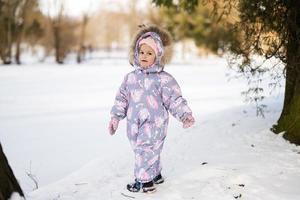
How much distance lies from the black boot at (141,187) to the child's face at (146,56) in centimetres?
109

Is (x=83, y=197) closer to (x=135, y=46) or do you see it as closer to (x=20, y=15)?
(x=135, y=46)

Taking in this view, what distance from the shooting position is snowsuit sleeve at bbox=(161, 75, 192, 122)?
12.1 feet

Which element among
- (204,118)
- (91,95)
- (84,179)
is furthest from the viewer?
(91,95)

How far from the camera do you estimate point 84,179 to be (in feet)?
14.0

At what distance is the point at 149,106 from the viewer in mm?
3701

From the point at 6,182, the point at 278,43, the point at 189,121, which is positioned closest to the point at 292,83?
the point at 278,43

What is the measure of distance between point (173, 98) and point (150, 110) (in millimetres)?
239

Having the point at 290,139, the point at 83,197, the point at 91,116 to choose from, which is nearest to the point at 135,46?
the point at 83,197

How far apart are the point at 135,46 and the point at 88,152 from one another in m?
2.75

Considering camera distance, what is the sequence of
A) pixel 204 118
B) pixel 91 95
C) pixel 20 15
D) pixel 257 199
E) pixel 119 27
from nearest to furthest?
pixel 257 199
pixel 204 118
pixel 91 95
pixel 20 15
pixel 119 27

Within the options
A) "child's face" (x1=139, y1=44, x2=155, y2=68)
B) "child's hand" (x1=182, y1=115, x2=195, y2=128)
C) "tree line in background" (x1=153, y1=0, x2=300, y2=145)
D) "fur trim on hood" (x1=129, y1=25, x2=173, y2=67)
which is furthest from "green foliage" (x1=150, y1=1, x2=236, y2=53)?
"child's hand" (x1=182, y1=115, x2=195, y2=128)

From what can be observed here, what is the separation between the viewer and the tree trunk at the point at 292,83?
4.91m

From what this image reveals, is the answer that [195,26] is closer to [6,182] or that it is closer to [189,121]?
[189,121]

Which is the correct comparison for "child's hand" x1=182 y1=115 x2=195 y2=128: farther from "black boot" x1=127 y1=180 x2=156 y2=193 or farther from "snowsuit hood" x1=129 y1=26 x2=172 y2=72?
"black boot" x1=127 y1=180 x2=156 y2=193
